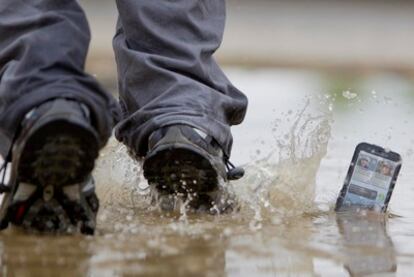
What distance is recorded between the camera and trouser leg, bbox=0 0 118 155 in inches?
104

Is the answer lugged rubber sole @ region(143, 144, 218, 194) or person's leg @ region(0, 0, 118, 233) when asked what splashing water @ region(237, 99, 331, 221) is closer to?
lugged rubber sole @ region(143, 144, 218, 194)

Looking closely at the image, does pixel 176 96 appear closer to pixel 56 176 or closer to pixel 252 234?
pixel 252 234

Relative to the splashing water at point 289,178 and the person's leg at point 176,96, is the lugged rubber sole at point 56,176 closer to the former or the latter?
the person's leg at point 176,96

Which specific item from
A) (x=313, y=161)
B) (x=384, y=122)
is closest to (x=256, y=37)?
(x=384, y=122)

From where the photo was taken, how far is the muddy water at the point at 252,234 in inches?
97.0

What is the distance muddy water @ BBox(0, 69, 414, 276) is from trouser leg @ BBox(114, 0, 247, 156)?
0.64 feet

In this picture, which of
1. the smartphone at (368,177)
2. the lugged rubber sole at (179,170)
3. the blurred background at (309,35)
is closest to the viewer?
the lugged rubber sole at (179,170)

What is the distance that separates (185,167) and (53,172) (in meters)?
0.45

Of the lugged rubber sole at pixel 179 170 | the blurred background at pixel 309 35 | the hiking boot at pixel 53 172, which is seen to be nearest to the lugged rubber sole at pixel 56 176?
the hiking boot at pixel 53 172

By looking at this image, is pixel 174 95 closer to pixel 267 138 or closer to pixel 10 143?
pixel 10 143

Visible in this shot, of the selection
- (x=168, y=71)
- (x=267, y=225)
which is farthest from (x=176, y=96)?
(x=267, y=225)

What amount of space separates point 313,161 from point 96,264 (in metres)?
1.14

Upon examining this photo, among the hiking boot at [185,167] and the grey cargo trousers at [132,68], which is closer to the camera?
the grey cargo trousers at [132,68]

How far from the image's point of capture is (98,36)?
1176 centimetres
